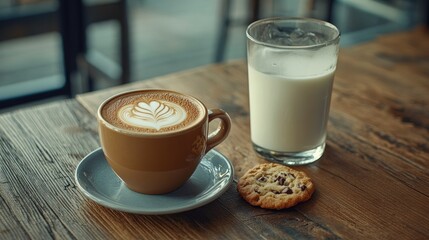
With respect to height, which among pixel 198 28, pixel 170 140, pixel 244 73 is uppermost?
pixel 170 140

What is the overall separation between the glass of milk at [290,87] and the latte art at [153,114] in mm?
148

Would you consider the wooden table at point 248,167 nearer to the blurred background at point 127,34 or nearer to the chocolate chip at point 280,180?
the chocolate chip at point 280,180

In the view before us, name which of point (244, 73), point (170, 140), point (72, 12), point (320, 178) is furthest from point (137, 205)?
point (72, 12)

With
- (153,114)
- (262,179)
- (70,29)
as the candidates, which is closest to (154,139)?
(153,114)

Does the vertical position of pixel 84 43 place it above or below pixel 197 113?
below

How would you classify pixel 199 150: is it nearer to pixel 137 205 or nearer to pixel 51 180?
pixel 137 205

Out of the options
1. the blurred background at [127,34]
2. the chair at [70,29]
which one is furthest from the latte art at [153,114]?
the chair at [70,29]

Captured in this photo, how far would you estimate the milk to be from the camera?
0.92m

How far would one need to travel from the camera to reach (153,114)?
2.72 ft

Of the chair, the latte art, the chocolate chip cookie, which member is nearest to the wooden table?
the chocolate chip cookie

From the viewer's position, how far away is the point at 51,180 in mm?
890

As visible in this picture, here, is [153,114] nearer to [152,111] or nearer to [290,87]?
[152,111]

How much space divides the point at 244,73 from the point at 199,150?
47 centimetres

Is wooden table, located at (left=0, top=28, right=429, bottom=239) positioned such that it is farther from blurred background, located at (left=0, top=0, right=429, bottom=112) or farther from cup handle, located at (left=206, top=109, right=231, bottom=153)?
blurred background, located at (left=0, top=0, right=429, bottom=112)
